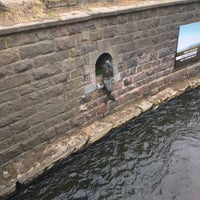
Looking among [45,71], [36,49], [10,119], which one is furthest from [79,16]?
[10,119]

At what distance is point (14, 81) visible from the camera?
14.5ft

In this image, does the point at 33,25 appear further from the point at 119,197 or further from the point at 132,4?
the point at 119,197

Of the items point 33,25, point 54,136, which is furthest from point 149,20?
point 54,136

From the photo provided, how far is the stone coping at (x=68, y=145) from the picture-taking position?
4.79 m

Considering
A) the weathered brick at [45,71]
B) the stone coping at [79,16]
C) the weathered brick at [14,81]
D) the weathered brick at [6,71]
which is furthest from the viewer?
the weathered brick at [45,71]

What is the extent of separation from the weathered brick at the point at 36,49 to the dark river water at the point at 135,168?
2.43 meters

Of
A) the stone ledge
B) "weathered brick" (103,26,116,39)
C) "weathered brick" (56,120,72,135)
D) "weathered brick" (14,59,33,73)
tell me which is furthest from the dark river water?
"weathered brick" (103,26,116,39)

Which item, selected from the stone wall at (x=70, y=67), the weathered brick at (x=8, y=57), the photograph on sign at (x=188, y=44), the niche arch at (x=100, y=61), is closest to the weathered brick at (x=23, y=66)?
the stone wall at (x=70, y=67)

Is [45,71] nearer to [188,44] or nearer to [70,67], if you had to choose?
[70,67]

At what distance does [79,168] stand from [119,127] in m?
1.57

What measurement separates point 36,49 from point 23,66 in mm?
383

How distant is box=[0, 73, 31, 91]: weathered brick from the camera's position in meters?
4.30

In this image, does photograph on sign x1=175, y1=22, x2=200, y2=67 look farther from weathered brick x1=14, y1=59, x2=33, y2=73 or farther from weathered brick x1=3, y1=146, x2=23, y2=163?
weathered brick x1=3, y1=146, x2=23, y2=163

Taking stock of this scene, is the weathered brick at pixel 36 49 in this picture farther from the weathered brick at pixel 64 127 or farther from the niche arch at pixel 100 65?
the weathered brick at pixel 64 127
